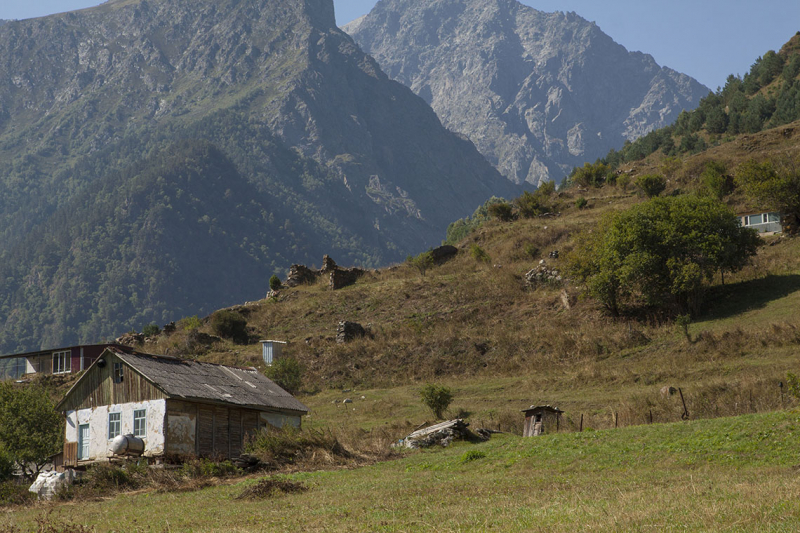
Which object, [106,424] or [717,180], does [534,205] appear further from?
[106,424]

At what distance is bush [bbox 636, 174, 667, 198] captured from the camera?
3280 inches

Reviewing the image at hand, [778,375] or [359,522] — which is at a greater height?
[778,375]

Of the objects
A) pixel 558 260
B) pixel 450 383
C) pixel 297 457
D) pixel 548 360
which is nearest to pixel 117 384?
pixel 297 457

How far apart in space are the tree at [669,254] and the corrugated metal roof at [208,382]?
26.6 meters

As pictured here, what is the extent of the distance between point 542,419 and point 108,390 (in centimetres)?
2299

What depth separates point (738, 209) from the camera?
71.8 meters

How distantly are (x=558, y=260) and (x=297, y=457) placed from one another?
4373 centimetres

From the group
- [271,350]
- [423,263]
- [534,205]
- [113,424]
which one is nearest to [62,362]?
[271,350]

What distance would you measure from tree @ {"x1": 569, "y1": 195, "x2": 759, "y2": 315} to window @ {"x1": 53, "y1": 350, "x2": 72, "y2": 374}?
54660 millimetres

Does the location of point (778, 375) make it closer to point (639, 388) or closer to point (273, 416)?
point (639, 388)

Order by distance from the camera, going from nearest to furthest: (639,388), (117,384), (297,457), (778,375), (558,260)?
1. (297,457)
2. (778,375)
3. (117,384)
4. (639,388)
5. (558,260)

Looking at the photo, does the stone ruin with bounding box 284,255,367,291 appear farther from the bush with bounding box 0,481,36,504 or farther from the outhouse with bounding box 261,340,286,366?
the bush with bounding box 0,481,36,504

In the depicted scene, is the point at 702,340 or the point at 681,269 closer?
the point at 702,340

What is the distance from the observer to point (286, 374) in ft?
194
